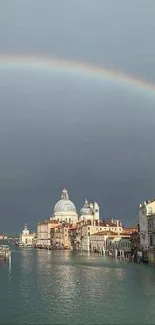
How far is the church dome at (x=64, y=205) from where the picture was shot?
579 ft

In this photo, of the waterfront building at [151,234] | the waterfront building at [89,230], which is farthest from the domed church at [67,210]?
the waterfront building at [151,234]

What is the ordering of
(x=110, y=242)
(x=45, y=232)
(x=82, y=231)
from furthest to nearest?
(x=45, y=232), (x=82, y=231), (x=110, y=242)

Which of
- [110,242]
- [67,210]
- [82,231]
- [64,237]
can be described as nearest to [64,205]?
[67,210]

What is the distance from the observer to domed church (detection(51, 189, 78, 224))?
174 meters

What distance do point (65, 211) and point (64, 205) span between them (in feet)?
8.10

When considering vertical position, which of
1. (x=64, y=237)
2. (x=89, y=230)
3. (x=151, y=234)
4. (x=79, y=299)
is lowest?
(x=79, y=299)

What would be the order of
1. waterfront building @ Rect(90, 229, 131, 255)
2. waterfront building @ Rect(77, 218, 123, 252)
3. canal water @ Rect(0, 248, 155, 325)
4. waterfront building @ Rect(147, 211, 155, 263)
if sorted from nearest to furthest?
canal water @ Rect(0, 248, 155, 325), waterfront building @ Rect(147, 211, 155, 263), waterfront building @ Rect(90, 229, 131, 255), waterfront building @ Rect(77, 218, 123, 252)

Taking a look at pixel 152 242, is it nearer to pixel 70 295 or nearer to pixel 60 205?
pixel 70 295

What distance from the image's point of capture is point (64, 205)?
17662cm

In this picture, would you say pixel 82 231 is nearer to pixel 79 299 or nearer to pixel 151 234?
pixel 151 234

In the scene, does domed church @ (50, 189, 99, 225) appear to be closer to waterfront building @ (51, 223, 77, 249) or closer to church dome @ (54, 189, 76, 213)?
church dome @ (54, 189, 76, 213)

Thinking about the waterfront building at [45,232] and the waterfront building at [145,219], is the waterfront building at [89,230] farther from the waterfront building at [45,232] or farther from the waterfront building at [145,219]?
the waterfront building at [145,219]

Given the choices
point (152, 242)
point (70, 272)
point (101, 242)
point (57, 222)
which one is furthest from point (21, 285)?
point (57, 222)

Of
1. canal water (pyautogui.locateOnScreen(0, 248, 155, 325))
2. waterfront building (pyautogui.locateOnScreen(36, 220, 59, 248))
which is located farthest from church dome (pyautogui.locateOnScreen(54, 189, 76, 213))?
canal water (pyautogui.locateOnScreen(0, 248, 155, 325))
